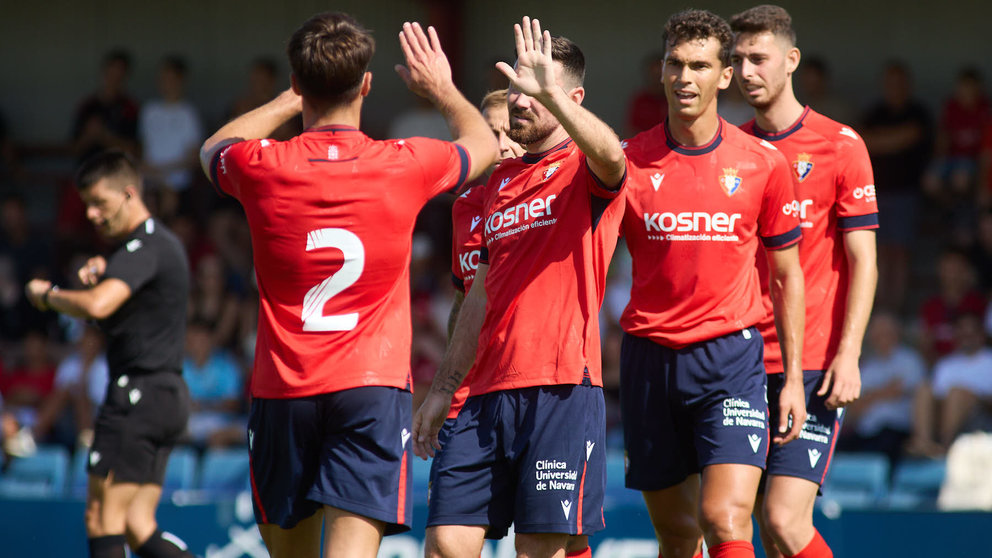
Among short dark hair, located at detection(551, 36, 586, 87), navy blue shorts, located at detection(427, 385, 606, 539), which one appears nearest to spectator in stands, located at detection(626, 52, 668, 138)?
short dark hair, located at detection(551, 36, 586, 87)

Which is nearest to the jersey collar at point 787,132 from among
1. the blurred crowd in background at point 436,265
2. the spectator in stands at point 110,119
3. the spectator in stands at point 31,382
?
the blurred crowd in background at point 436,265

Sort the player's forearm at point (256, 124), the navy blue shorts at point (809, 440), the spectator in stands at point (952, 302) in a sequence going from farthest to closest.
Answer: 1. the spectator in stands at point (952, 302)
2. the navy blue shorts at point (809, 440)
3. the player's forearm at point (256, 124)

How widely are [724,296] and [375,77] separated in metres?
10.3

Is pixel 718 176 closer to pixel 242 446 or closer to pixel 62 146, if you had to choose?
pixel 242 446

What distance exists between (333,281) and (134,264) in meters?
2.80

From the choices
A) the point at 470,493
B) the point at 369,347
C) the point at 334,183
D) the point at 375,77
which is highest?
the point at 375,77

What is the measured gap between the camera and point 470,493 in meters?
4.39

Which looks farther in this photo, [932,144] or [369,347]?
[932,144]

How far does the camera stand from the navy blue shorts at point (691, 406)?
4.84 meters

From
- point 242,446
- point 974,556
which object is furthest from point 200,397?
point 974,556

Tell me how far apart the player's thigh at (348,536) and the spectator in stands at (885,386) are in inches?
252

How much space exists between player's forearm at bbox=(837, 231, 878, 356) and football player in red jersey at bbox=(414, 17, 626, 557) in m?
1.39

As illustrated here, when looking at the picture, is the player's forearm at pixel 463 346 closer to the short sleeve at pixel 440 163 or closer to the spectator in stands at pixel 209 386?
the short sleeve at pixel 440 163

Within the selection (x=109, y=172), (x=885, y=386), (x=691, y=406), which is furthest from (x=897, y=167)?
(x=109, y=172)
